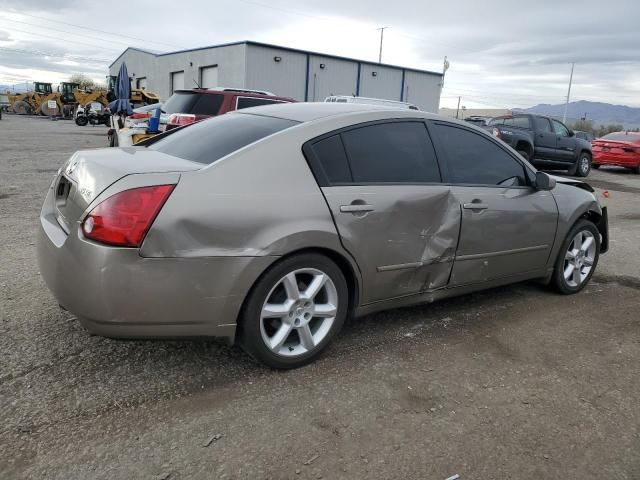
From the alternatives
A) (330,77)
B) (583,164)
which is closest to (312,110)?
(583,164)

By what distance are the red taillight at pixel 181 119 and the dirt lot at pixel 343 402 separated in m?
6.91

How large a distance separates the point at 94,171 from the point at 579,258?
4.05 metres

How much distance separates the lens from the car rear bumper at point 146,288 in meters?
2.54

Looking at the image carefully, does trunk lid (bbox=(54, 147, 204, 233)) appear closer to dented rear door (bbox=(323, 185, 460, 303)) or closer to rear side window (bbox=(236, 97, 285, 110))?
dented rear door (bbox=(323, 185, 460, 303))

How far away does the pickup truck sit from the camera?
15203 millimetres

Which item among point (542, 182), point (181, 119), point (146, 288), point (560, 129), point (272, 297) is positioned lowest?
point (272, 297)

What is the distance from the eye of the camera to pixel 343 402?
2832 millimetres

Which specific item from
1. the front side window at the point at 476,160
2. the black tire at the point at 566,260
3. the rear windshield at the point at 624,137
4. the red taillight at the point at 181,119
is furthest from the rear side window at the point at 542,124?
the front side window at the point at 476,160

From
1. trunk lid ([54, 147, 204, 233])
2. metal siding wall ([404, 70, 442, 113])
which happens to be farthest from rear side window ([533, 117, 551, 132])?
metal siding wall ([404, 70, 442, 113])

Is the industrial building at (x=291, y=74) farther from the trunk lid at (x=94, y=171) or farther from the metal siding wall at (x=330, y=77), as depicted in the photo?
the trunk lid at (x=94, y=171)

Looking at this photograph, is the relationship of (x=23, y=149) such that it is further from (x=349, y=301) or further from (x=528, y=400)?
(x=528, y=400)

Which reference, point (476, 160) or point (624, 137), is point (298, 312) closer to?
point (476, 160)

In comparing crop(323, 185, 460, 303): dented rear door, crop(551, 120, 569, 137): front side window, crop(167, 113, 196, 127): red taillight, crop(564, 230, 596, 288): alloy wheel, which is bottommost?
crop(564, 230, 596, 288): alloy wheel

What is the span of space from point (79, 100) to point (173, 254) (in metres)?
41.6
